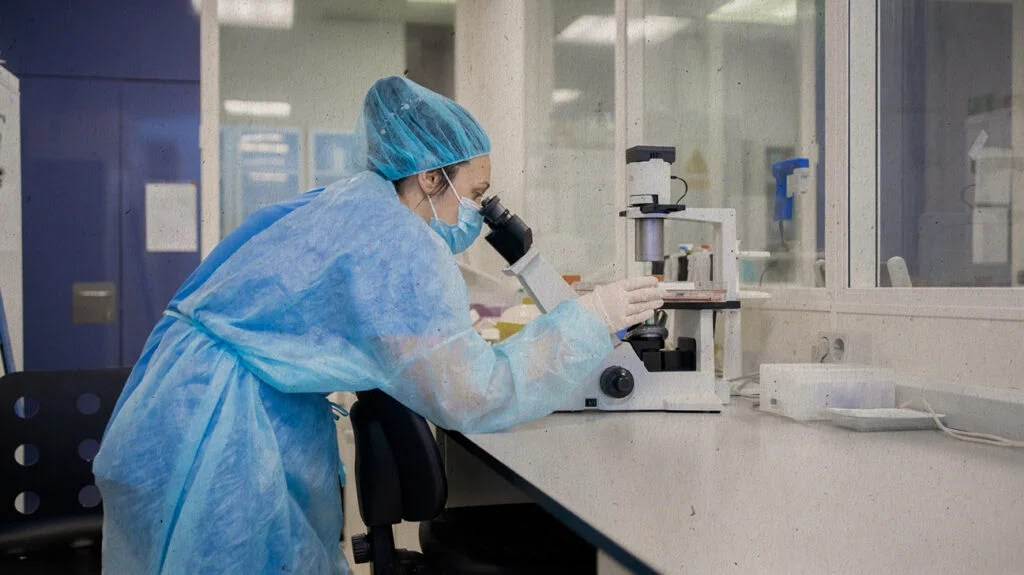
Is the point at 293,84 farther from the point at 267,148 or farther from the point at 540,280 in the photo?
the point at 540,280

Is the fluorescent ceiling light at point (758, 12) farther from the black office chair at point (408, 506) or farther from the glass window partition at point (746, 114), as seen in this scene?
the black office chair at point (408, 506)

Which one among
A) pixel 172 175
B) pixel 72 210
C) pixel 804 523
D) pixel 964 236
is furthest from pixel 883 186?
pixel 72 210

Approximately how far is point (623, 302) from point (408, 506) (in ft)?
1.63

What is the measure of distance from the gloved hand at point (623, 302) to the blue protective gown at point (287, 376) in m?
0.09

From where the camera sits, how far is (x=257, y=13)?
3.26 m

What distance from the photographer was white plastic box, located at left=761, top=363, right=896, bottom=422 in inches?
58.5

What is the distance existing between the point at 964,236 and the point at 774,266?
0.53m

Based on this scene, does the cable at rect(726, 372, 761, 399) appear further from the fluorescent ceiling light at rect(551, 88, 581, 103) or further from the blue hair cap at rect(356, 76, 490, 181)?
the fluorescent ceiling light at rect(551, 88, 581, 103)

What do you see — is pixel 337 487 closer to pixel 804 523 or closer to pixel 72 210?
pixel 804 523

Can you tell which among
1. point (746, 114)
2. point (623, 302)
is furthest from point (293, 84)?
point (623, 302)

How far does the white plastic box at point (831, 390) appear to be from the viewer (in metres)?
1.49

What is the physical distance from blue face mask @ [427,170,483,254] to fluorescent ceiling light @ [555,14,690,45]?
1371 millimetres

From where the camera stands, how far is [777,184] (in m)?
2.10

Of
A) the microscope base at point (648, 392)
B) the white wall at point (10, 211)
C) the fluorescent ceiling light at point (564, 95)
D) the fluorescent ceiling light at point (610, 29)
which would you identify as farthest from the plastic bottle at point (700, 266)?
the white wall at point (10, 211)
